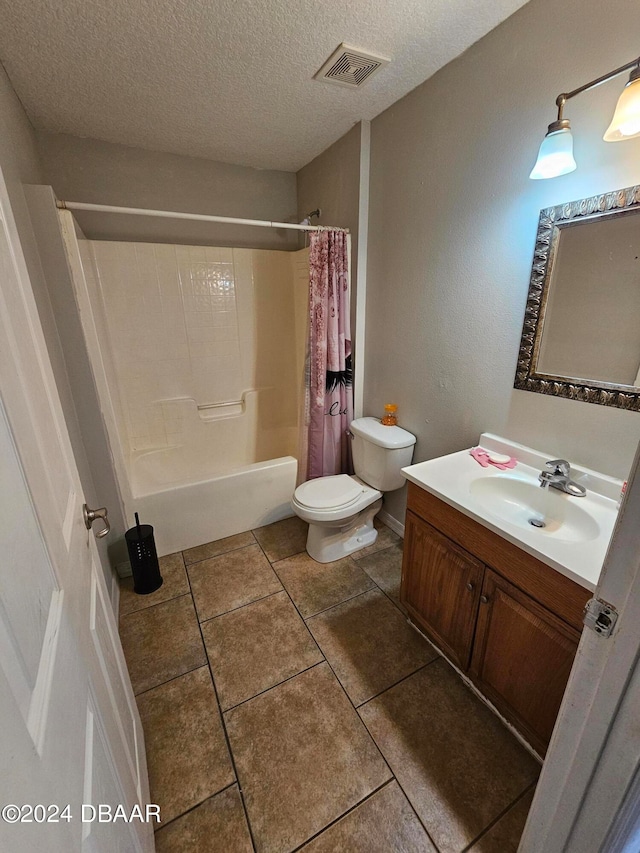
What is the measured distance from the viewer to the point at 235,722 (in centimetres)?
130

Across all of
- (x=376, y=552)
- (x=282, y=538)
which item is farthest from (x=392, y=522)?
(x=282, y=538)

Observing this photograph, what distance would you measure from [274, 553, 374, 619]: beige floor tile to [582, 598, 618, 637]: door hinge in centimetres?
135

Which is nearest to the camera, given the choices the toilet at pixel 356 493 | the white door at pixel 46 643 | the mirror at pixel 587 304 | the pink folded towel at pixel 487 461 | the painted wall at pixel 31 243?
the white door at pixel 46 643

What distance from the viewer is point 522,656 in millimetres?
1121

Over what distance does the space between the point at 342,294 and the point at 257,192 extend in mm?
1123

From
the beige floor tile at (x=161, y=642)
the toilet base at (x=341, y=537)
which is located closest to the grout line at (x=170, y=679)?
the beige floor tile at (x=161, y=642)

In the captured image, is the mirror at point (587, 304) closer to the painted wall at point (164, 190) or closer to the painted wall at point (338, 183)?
the painted wall at point (338, 183)

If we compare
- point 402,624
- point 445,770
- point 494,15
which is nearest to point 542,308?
point 494,15

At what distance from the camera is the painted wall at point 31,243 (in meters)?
1.34

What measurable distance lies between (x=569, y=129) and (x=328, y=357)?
4.60 feet

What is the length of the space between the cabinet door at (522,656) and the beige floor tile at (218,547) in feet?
4.61

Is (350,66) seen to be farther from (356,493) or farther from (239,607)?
(239,607)

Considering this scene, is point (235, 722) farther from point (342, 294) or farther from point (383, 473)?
point (342, 294)

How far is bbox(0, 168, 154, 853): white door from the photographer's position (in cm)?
37
